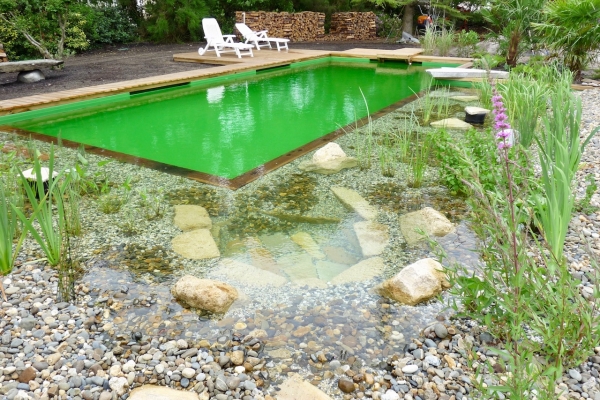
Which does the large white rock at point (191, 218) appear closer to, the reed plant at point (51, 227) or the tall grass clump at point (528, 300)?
the reed plant at point (51, 227)

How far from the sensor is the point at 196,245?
9.53ft

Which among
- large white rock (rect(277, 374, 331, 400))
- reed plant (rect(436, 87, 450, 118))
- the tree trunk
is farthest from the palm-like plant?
the tree trunk

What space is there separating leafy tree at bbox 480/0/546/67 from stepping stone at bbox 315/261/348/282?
7076 millimetres

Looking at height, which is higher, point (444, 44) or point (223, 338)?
point (444, 44)

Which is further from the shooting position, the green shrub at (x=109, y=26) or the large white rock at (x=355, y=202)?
the green shrub at (x=109, y=26)

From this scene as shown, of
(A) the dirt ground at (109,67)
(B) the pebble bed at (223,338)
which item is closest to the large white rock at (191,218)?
(B) the pebble bed at (223,338)

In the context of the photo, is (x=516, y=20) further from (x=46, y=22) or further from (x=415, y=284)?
(x=46, y=22)

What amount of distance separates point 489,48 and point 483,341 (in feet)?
35.0

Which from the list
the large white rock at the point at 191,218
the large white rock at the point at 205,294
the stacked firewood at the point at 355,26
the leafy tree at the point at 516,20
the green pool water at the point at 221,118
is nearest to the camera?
the large white rock at the point at 205,294

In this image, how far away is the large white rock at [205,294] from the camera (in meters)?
2.30

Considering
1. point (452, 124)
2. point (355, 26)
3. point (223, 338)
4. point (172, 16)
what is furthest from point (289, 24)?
point (223, 338)

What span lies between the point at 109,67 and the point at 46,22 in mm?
1820

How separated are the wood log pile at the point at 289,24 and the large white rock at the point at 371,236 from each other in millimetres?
12041

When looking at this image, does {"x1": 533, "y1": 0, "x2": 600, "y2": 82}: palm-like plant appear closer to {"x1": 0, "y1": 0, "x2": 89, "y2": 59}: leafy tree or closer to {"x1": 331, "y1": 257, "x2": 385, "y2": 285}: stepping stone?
{"x1": 331, "y1": 257, "x2": 385, "y2": 285}: stepping stone
